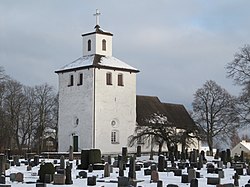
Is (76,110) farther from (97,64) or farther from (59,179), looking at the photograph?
(59,179)

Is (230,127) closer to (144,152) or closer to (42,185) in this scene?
(144,152)

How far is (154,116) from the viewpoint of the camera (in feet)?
196

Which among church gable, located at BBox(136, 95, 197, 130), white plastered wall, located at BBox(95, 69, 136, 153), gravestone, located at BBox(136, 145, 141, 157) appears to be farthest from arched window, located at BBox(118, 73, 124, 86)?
gravestone, located at BBox(136, 145, 141, 157)

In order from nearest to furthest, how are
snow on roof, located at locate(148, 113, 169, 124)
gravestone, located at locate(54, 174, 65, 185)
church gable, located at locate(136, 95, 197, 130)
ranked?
gravestone, located at locate(54, 174, 65, 185)
snow on roof, located at locate(148, 113, 169, 124)
church gable, located at locate(136, 95, 197, 130)

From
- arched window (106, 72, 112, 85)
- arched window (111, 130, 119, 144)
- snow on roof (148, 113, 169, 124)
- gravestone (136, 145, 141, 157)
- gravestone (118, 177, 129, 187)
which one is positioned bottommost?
gravestone (118, 177, 129, 187)

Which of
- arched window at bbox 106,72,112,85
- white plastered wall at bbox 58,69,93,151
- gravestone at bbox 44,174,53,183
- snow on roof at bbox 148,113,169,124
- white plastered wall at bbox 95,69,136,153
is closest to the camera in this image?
gravestone at bbox 44,174,53,183

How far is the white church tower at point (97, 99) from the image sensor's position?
55375 mm

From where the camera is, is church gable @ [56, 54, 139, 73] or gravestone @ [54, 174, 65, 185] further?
church gable @ [56, 54, 139, 73]

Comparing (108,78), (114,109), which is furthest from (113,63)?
(114,109)

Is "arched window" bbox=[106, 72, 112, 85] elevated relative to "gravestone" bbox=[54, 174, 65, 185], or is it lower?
→ elevated

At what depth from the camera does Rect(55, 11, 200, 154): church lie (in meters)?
55.4

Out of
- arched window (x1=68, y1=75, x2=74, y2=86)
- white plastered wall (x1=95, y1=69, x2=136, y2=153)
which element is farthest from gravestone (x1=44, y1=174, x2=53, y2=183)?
arched window (x1=68, y1=75, x2=74, y2=86)

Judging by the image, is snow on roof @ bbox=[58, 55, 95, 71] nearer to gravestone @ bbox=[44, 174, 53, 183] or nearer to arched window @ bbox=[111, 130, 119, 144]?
arched window @ bbox=[111, 130, 119, 144]

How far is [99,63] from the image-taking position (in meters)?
56.0
